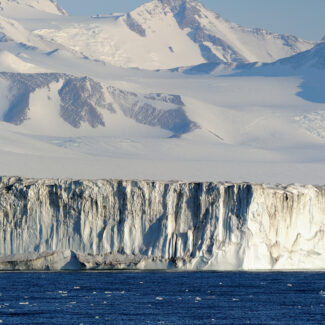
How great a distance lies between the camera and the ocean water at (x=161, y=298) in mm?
51094

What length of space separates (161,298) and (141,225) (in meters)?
11.4

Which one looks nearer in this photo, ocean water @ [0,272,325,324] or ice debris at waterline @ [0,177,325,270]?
ocean water @ [0,272,325,324]

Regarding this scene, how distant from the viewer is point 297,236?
70.0m

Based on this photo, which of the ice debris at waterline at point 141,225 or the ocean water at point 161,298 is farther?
the ice debris at waterline at point 141,225

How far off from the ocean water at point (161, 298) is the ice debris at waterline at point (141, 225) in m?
1.08

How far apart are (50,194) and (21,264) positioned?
451cm

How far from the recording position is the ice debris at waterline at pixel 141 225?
68.1 m

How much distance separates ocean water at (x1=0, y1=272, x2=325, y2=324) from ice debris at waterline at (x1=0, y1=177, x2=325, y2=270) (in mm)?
1082

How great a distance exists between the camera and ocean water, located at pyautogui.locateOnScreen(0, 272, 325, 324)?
5109 cm

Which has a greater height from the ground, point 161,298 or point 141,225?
point 141,225

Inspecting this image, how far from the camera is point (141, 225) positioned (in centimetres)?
6888

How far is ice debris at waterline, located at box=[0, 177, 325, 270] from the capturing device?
224 feet

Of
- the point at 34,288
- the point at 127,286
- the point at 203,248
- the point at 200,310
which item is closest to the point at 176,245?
the point at 203,248

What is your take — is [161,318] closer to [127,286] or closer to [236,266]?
[127,286]
